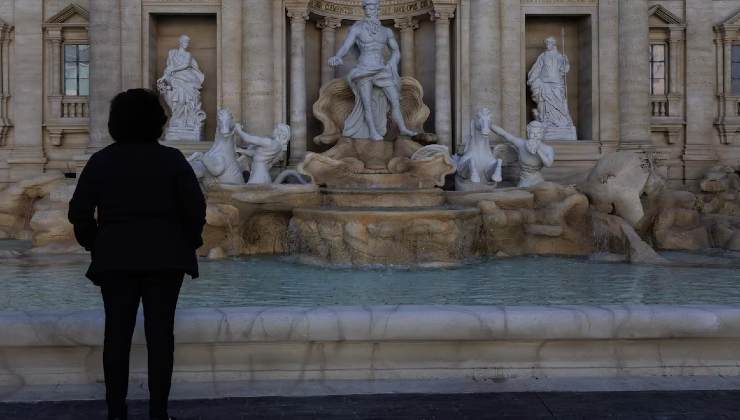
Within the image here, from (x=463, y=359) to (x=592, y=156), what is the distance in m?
12.2

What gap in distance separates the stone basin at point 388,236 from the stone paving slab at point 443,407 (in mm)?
5559

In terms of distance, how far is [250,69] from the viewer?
1552 centimetres

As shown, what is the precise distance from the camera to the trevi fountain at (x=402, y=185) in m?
4.85

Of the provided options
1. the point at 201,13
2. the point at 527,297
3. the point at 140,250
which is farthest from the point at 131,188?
the point at 201,13

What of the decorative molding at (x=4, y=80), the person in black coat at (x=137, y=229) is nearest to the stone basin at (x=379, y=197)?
the person in black coat at (x=137, y=229)

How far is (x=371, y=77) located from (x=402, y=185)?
9.44ft

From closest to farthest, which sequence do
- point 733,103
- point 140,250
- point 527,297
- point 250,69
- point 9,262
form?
1. point 140,250
2. point 527,297
3. point 9,262
4. point 250,69
5. point 733,103

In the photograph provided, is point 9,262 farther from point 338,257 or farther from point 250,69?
point 250,69

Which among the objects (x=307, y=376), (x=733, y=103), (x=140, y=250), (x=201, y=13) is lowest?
(x=307, y=376)

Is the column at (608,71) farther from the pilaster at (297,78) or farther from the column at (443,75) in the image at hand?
the pilaster at (297,78)

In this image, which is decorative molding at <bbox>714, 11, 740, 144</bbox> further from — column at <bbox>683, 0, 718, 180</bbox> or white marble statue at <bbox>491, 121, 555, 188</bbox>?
white marble statue at <bbox>491, 121, 555, 188</bbox>

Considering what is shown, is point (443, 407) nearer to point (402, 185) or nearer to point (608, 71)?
point (402, 185)

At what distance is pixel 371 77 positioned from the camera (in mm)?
15078

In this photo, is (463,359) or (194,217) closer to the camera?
(194,217)
